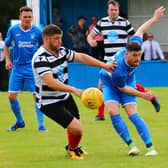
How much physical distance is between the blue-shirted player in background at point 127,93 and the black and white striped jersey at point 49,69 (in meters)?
0.66

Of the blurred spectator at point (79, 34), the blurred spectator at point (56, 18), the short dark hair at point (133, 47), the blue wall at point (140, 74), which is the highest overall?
the short dark hair at point (133, 47)

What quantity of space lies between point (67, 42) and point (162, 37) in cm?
358

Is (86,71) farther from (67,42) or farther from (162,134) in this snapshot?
(162,134)

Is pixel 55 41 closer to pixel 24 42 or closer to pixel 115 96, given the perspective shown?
pixel 115 96

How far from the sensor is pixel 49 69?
904cm

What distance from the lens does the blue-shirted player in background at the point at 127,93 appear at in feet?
30.9

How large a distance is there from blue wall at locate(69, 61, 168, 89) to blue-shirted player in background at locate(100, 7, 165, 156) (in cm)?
1237

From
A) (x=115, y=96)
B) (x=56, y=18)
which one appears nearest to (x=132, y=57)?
(x=115, y=96)

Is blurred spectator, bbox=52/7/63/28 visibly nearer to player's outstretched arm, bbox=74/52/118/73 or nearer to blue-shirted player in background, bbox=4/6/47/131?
blue-shirted player in background, bbox=4/6/47/131

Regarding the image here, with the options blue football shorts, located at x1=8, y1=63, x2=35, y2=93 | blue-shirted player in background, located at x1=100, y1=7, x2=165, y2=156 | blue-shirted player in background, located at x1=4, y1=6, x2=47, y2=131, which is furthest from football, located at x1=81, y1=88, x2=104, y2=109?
blue football shorts, located at x1=8, y1=63, x2=35, y2=93

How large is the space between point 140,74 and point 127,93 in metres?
13.4

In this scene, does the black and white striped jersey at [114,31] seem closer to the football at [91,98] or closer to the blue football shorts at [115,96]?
the blue football shorts at [115,96]

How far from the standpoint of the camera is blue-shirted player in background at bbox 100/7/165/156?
30.9ft

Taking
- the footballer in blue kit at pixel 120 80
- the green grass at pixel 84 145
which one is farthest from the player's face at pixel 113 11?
the footballer in blue kit at pixel 120 80
